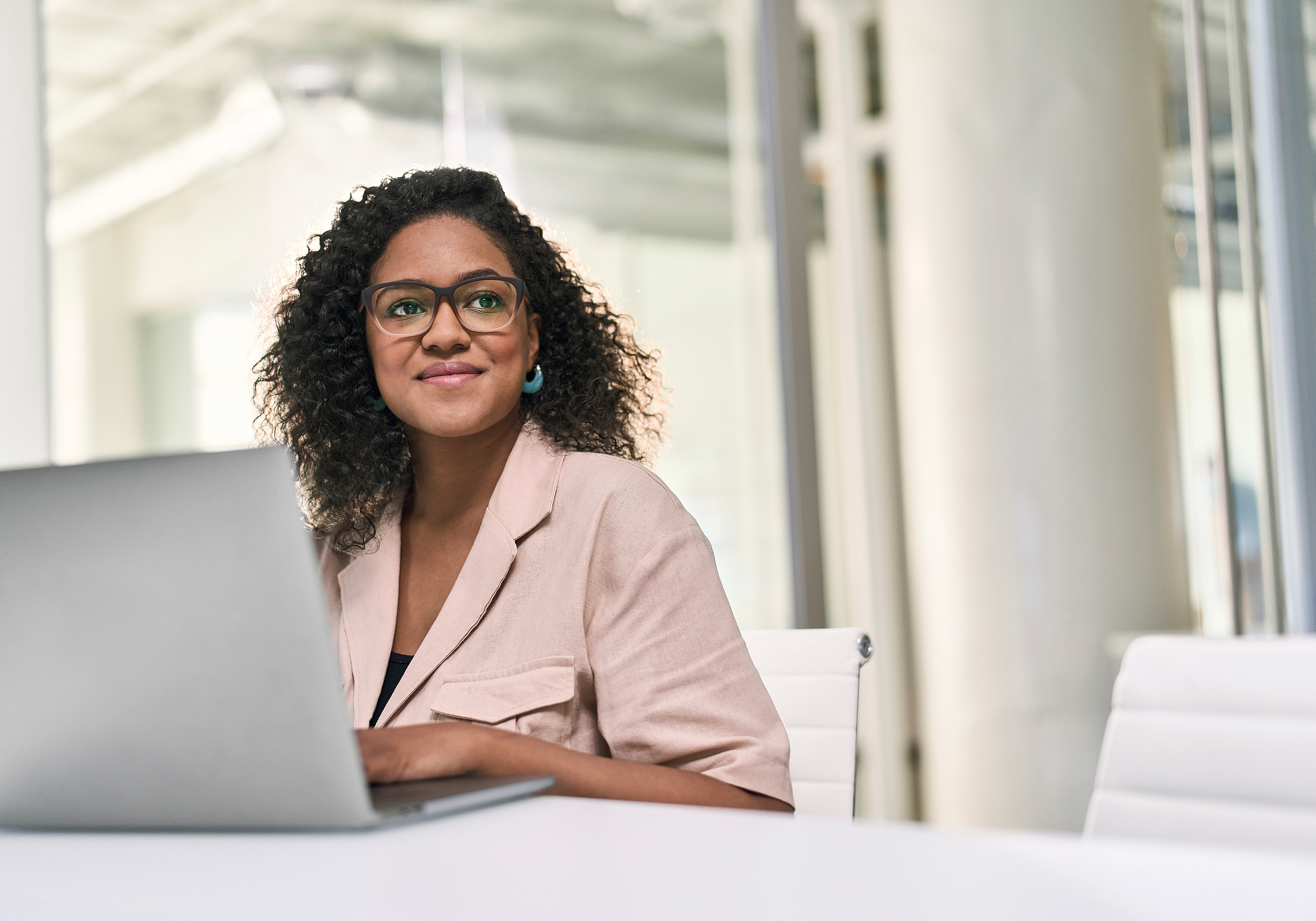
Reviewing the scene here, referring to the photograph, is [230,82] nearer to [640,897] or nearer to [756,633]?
[756,633]

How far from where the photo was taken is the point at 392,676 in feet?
4.59

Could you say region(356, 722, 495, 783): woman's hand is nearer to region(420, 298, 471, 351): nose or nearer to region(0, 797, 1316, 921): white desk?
region(0, 797, 1316, 921): white desk

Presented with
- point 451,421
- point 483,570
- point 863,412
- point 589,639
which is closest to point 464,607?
point 483,570

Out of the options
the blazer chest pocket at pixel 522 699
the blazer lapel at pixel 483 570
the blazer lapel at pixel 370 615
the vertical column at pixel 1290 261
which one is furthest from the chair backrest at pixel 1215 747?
the vertical column at pixel 1290 261

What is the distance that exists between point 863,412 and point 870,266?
0.43 m

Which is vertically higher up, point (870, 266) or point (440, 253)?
point (870, 266)

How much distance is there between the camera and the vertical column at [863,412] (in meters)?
A: 3.52

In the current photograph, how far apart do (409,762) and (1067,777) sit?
2581mm

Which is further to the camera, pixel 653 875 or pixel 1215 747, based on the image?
pixel 1215 747

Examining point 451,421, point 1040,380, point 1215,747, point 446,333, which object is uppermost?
point 1040,380

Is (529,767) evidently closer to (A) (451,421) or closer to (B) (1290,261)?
(A) (451,421)

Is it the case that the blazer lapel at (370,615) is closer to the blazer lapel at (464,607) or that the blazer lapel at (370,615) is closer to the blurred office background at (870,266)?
the blazer lapel at (464,607)

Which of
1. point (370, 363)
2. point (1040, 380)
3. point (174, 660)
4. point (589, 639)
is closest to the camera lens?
point (174, 660)

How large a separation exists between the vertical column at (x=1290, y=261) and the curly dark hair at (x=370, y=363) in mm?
1585
